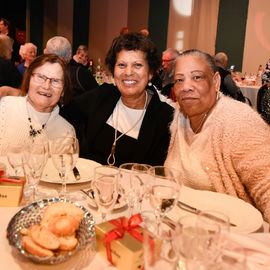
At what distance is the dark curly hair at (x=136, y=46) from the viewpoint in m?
2.31

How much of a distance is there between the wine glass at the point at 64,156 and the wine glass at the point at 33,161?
6 centimetres

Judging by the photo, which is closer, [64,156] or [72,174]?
[64,156]

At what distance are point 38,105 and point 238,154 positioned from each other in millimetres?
1424

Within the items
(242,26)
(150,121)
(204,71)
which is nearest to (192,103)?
(204,71)

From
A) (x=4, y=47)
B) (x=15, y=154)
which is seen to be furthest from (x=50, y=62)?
(x=4, y=47)

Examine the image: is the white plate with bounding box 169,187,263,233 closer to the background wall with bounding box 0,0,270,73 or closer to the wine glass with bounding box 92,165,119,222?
the wine glass with bounding box 92,165,119,222

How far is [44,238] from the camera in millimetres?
853

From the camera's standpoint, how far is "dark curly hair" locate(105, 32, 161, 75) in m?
2.31

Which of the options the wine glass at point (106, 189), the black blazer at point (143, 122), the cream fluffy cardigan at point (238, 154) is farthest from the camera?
the black blazer at point (143, 122)

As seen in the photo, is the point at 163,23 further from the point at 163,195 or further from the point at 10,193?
the point at 163,195

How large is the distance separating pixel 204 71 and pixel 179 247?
55.3 inches

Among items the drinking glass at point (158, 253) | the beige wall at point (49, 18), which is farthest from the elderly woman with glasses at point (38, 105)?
the beige wall at point (49, 18)

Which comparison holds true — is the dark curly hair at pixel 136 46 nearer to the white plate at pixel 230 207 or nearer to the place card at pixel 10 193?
the white plate at pixel 230 207

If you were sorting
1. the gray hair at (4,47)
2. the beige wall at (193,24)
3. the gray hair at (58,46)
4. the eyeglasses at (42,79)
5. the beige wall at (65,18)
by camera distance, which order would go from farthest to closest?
the beige wall at (65,18), the beige wall at (193,24), the gray hair at (4,47), the gray hair at (58,46), the eyeglasses at (42,79)
